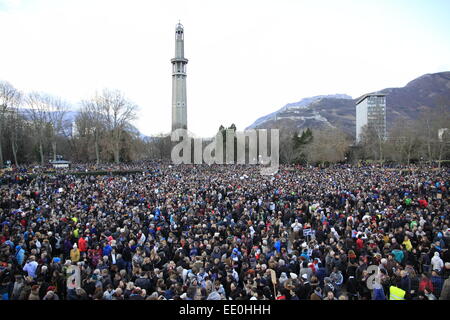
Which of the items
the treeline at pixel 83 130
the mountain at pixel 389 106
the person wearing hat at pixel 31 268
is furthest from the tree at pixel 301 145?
the mountain at pixel 389 106

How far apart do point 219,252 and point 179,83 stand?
60.3 metres

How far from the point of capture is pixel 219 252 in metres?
7.32

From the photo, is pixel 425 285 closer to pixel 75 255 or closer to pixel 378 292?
pixel 378 292

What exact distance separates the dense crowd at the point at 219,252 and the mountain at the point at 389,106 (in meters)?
120

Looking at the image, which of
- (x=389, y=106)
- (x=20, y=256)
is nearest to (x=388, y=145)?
(x=20, y=256)

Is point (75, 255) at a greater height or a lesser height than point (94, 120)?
lesser

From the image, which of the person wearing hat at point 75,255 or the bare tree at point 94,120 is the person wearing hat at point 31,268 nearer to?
the person wearing hat at point 75,255

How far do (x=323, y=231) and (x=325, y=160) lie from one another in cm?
3401

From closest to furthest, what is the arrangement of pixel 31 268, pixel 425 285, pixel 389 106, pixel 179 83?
pixel 425 285, pixel 31 268, pixel 179 83, pixel 389 106

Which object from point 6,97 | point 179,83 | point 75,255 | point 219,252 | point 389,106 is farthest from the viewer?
point 389,106

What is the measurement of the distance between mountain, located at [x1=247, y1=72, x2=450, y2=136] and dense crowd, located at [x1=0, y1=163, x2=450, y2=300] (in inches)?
4713

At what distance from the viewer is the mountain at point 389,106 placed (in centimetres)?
13580

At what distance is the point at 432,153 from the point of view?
3638cm
